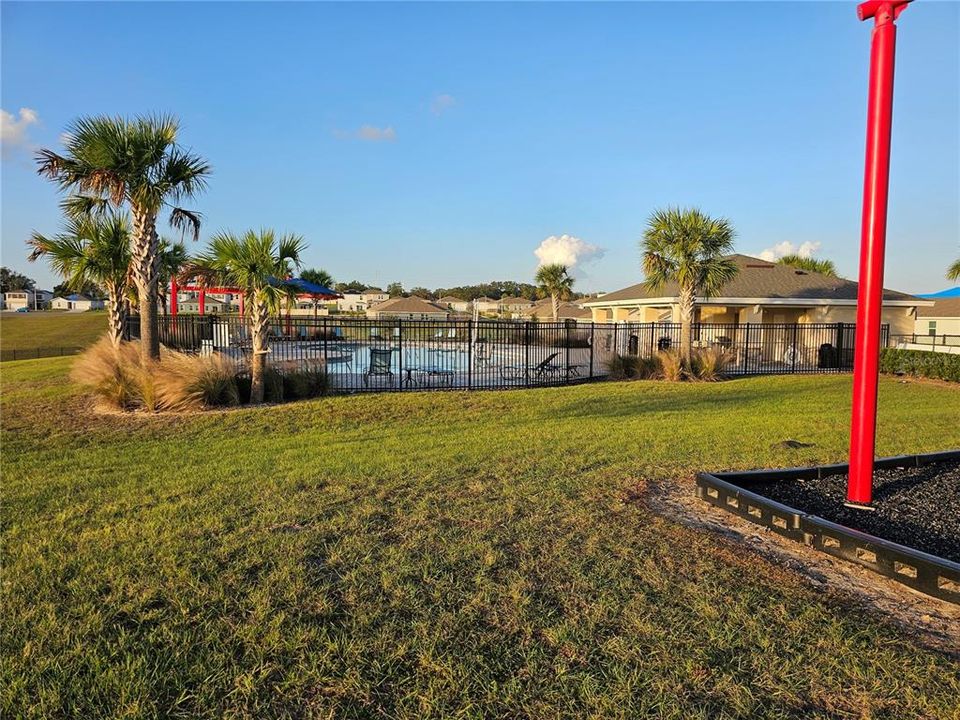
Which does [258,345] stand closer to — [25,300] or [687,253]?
[687,253]

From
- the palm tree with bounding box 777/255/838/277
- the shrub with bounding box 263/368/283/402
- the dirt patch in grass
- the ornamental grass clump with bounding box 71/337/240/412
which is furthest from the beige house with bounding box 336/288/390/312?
the dirt patch in grass

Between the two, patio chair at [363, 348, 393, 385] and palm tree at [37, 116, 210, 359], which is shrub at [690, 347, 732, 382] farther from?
palm tree at [37, 116, 210, 359]

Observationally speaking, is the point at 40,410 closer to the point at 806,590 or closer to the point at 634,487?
the point at 634,487

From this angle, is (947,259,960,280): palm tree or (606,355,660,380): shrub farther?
(947,259,960,280): palm tree

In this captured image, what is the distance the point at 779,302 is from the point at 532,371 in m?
11.3

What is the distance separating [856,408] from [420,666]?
158 inches

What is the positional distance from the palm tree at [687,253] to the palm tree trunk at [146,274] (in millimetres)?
12397

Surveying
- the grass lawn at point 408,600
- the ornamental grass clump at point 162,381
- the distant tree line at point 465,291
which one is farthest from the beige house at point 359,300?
the grass lawn at point 408,600

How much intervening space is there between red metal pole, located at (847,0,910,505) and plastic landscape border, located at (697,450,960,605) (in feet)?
3.00

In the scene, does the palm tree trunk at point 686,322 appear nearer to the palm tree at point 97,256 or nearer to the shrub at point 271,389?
the shrub at point 271,389

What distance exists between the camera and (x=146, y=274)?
10.7 metres

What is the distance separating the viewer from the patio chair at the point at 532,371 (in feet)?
49.2

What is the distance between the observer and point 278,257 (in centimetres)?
1039

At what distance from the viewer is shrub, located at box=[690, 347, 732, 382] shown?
1519 cm
